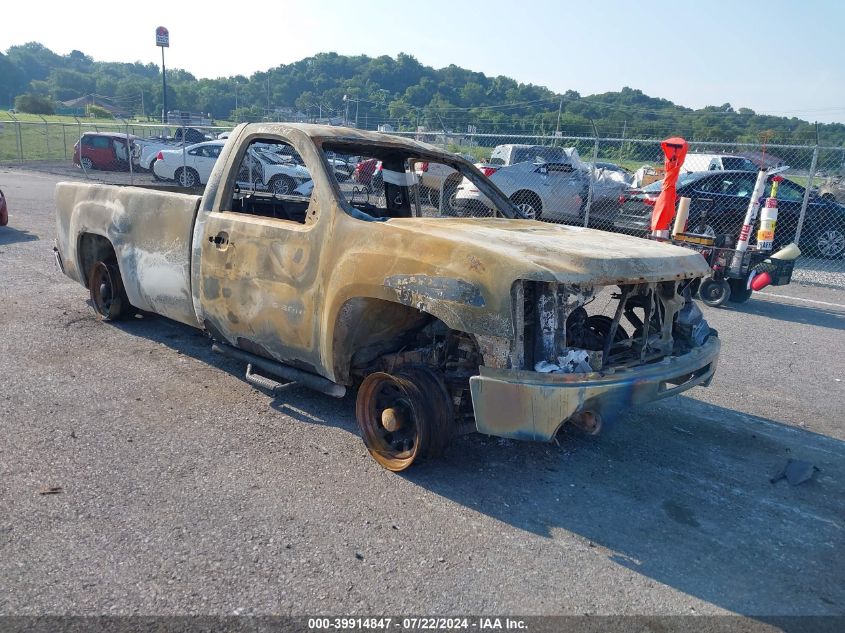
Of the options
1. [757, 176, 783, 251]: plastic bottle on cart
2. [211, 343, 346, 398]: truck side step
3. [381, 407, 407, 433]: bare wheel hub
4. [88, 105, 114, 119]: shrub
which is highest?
[757, 176, 783, 251]: plastic bottle on cart

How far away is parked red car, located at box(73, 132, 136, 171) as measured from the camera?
2358 centimetres

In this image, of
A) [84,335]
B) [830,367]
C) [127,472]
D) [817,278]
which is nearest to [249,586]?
[127,472]

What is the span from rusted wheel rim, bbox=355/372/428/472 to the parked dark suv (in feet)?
32.8

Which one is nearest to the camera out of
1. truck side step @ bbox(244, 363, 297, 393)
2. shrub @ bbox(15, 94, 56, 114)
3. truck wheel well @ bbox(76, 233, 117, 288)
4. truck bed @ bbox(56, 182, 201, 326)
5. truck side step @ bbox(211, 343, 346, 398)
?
truck side step @ bbox(211, 343, 346, 398)

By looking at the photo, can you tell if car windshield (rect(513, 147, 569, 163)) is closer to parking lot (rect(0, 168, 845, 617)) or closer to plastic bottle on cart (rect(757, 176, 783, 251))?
plastic bottle on cart (rect(757, 176, 783, 251))

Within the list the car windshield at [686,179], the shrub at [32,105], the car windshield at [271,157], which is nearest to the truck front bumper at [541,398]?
the car windshield at [686,179]

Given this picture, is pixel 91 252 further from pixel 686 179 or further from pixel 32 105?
pixel 32 105

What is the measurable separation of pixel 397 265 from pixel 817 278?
10.5 m

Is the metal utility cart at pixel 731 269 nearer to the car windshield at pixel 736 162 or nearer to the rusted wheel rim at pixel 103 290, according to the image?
the rusted wheel rim at pixel 103 290

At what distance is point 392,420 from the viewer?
3.65 meters

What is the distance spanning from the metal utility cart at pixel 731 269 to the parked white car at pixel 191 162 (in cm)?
1450

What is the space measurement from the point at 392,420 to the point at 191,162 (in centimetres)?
1778

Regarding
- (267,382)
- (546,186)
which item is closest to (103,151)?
(546,186)

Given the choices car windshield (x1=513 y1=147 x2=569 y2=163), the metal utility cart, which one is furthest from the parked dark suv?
car windshield (x1=513 y1=147 x2=569 y2=163)
